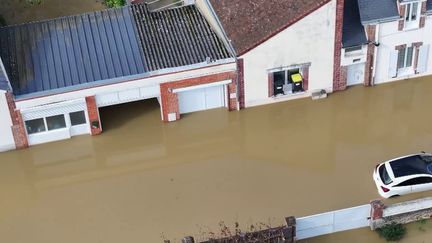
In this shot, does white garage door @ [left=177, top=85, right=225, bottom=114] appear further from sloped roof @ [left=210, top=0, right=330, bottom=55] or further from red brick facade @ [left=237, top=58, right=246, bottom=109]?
sloped roof @ [left=210, top=0, right=330, bottom=55]

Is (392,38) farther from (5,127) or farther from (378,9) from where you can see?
(5,127)

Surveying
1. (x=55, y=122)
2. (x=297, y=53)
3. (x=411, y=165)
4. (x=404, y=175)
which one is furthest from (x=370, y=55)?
(x=55, y=122)

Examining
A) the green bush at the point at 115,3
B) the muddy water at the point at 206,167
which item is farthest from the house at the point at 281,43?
the green bush at the point at 115,3

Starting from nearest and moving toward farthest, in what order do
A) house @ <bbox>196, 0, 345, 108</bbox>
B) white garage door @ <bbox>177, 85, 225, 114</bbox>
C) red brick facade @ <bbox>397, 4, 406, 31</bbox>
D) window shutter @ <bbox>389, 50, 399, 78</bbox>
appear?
1. house @ <bbox>196, 0, 345, 108</bbox>
2. red brick facade @ <bbox>397, 4, 406, 31</bbox>
3. white garage door @ <bbox>177, 85, 225, 114</bbox>
4. window shutter @ <bbox>389, 50, 399, 78</bbox>

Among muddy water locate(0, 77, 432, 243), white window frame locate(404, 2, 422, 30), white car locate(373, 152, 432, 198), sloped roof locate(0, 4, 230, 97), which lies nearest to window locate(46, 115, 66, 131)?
muddy water locate(0, 77, 432, 243)

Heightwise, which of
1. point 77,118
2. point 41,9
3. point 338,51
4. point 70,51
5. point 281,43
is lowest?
point 77,118

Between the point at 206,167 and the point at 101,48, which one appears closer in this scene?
the point at 206,167

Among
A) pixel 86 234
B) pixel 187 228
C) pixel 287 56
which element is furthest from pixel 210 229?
pixel 287 56
